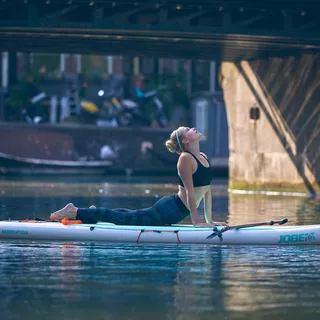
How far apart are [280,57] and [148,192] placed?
586 cm

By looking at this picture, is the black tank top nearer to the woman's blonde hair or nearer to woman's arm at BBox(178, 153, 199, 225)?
woman's arm at BBox(178, 153, 199, 225)

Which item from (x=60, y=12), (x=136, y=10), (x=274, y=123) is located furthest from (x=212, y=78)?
(x=60, y=12)

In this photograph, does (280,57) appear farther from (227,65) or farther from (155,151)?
(155,151)

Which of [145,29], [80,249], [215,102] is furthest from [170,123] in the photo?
[80,249]

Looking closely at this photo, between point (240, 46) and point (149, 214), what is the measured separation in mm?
16481

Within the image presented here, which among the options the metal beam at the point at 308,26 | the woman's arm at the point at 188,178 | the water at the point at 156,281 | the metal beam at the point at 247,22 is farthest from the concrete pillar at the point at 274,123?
the water at the point at 156,281

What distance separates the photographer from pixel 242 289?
11.6 meters

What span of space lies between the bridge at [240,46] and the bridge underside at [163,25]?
25 millimetres

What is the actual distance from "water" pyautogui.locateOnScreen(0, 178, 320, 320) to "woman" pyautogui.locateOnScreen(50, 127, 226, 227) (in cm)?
50

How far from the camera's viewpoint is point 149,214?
53.9 ft

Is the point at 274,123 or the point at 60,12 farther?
the point at 274,123

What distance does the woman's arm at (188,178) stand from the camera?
15852mm

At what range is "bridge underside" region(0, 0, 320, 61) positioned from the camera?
2872 cm

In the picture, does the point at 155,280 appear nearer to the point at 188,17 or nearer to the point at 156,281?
the point at 156,281
